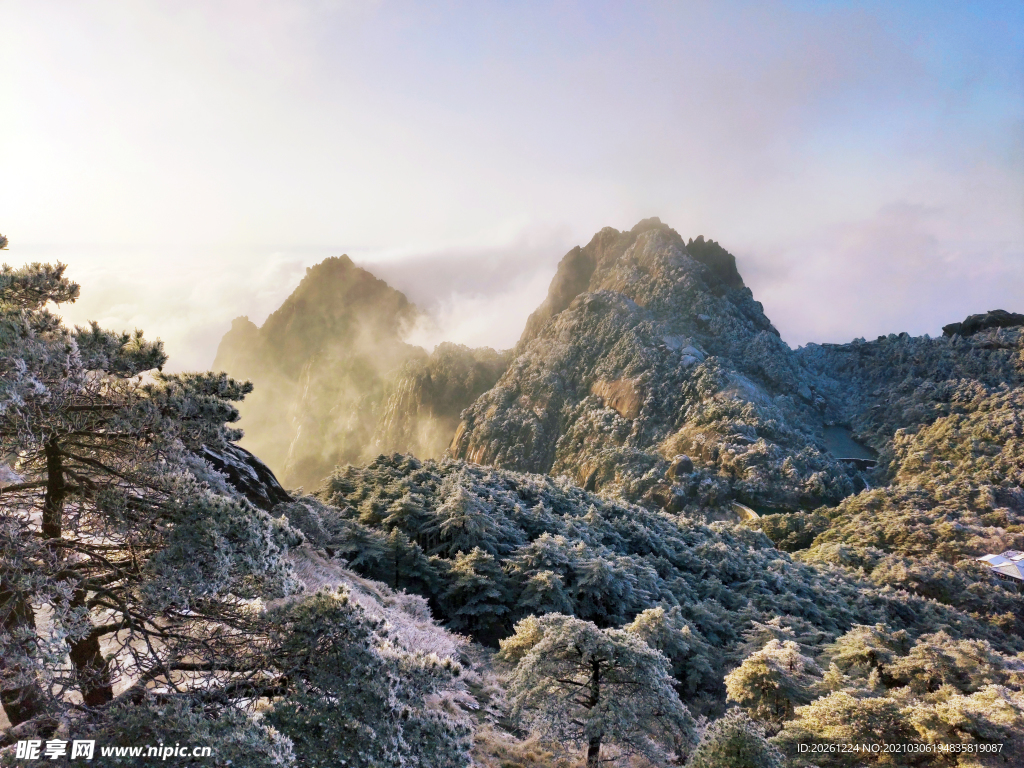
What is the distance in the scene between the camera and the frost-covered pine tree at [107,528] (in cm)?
582

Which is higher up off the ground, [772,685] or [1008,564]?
[1008,564]

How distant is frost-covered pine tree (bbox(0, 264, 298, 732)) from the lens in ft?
19.1

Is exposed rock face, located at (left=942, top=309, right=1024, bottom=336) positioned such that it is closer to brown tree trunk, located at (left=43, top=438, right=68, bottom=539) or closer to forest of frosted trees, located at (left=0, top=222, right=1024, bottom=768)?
forest of frosted trees, located at (left=0, top=222, right=1024, bottom=768)

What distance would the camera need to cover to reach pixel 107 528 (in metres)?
7.02

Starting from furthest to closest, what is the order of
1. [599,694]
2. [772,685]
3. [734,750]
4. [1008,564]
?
[1008,564] → [772,685] → [599,694] → [734,750]

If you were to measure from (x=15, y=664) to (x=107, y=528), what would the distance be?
6.24ft

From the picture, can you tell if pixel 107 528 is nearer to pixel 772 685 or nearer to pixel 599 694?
pixel 599 694

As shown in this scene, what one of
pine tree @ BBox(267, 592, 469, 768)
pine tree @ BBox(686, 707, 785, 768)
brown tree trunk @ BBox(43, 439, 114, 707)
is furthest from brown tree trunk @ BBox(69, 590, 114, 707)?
pine tree @ BBox(686, 707, 785, 768)

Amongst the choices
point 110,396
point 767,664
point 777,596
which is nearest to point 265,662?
point 110,396

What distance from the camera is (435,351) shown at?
6973 inches

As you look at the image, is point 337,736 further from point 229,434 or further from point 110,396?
point 110,396

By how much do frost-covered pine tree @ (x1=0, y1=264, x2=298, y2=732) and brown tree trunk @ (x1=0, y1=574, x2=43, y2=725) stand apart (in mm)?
24

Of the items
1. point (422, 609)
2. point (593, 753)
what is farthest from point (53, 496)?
point (422, 609)

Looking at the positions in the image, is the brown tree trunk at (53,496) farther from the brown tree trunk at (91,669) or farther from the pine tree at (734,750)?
the pine tree at (734,750)
